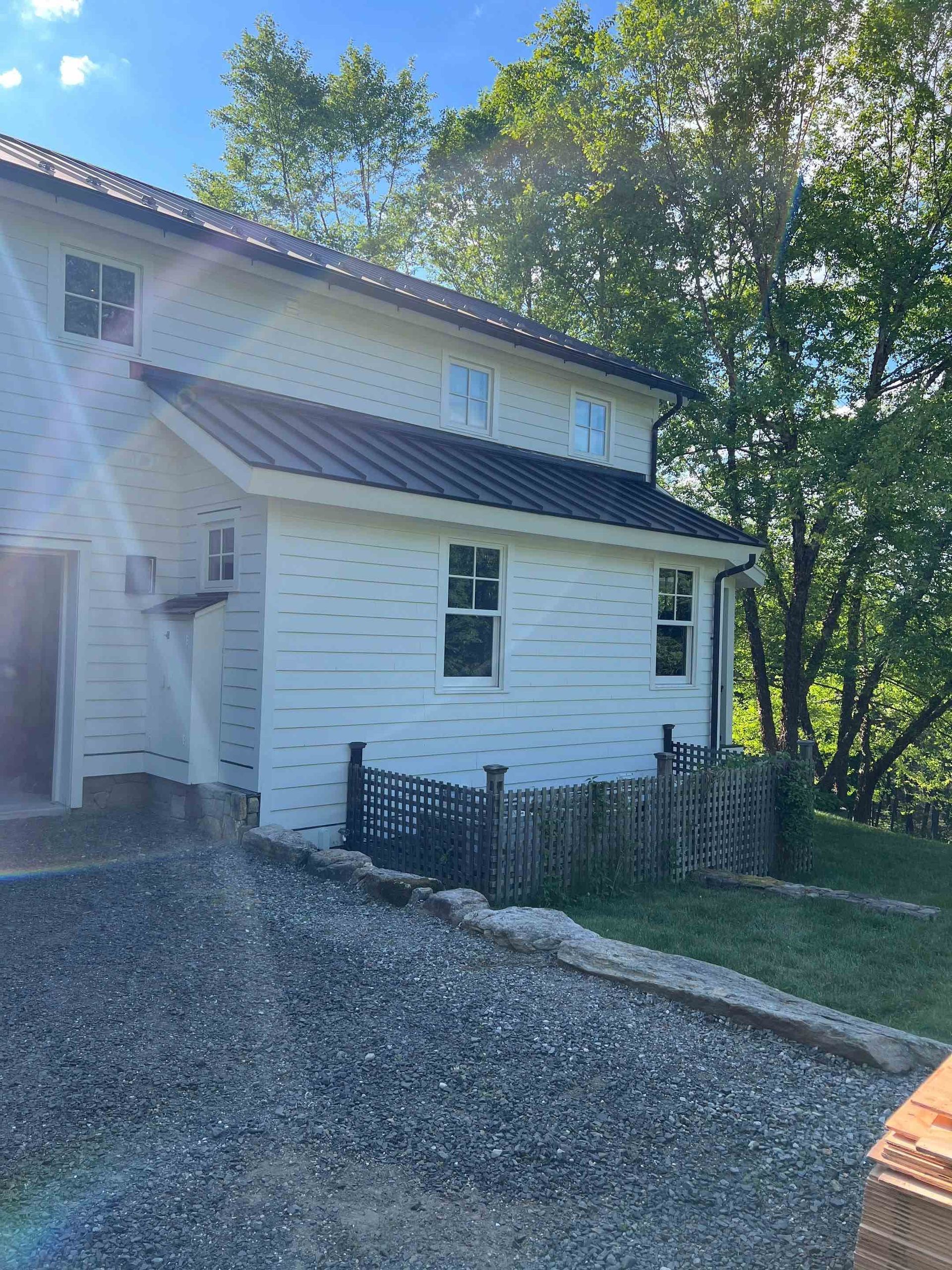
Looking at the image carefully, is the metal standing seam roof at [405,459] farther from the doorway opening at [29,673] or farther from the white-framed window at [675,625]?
the doorway opening at [29,673]

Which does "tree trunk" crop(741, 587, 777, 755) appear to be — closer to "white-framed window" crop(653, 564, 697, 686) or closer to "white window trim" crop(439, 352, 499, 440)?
"white-framed window" crop(653, 564, 697, 686)

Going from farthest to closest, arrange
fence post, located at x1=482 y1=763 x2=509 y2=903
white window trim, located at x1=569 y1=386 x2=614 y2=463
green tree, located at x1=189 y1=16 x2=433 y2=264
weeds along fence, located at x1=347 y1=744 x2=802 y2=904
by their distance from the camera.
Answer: green tree, located at x1=189 y1=16 x2=433 y2=264 < white window trim, located at x1=569 y1=386 x2=614 y2=463 < weeds along fence, located at x1=347 y1=744 x2=802 y2=904 < fence post, located at x1=482 y1=763 x2=509 y2=903

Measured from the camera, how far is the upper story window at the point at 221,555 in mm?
8570

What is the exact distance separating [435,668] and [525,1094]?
6.01 meters

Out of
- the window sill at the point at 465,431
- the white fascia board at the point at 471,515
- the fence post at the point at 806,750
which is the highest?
the window sill at the point at 465,431

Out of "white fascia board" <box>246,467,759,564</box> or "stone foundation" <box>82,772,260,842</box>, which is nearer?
"white fascia board" <box>246,467,759,564</box>

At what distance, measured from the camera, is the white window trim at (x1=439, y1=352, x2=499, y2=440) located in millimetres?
11703

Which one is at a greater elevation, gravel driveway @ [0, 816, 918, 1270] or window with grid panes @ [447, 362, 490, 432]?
window with grid panes @ [447, 362, 490, 432]

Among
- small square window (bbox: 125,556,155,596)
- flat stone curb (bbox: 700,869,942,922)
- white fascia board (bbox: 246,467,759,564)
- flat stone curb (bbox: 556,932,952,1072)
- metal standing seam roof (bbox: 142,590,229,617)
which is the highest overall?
white fascia board (bbox: 246,467,759,564)

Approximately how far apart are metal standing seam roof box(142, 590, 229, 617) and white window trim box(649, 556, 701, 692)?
235 inches

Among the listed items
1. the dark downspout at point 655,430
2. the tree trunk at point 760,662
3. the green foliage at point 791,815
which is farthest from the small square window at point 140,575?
the tree trunk at point 760,662

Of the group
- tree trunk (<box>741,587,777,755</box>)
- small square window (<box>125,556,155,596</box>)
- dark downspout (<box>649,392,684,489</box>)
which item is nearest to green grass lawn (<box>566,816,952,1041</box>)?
small square window (<box>125,556,155,596</box>)

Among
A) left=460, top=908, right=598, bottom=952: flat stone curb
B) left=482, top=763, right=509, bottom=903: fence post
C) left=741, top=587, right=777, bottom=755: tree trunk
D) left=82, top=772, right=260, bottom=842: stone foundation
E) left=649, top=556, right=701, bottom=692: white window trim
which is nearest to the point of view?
left=460, top=908, right=598, bottom=952: flat stone curb

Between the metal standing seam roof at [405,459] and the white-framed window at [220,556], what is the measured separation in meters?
1.00
